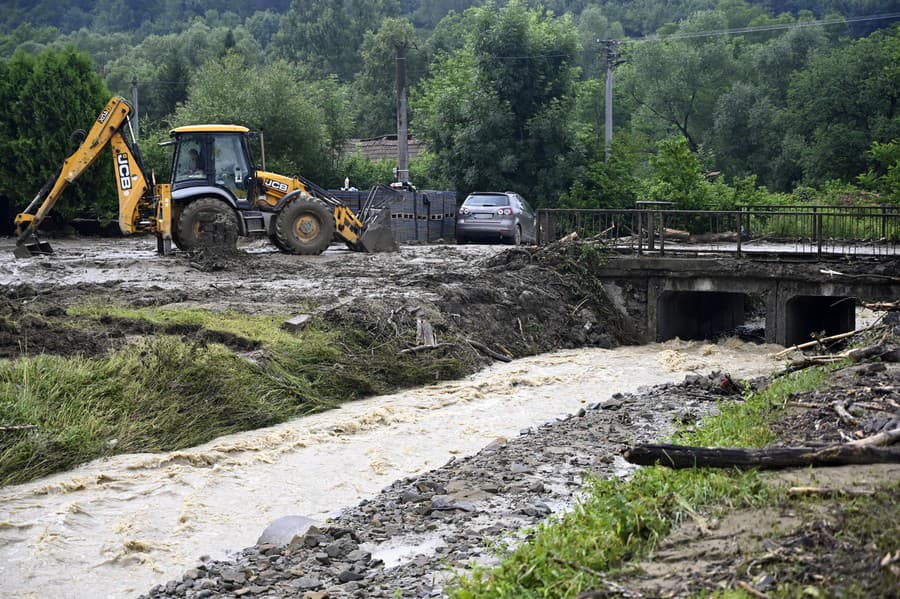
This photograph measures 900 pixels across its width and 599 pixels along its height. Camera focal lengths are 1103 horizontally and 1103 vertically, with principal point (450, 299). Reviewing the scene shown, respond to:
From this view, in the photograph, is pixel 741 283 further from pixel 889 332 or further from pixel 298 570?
pixel 298 570

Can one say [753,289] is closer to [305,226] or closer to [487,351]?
[487,351]

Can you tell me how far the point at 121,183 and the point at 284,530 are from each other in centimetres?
1722

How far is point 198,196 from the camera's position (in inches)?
985

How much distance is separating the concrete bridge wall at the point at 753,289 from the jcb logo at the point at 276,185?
8.31 m

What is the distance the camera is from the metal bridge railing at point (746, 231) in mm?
21031

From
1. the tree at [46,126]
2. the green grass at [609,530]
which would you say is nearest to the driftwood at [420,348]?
the green grass at [609,530]

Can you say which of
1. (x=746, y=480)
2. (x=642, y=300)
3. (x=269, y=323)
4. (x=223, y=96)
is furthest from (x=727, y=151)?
(x=746, y=480)

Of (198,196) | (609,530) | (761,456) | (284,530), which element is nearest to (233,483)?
(284,530)

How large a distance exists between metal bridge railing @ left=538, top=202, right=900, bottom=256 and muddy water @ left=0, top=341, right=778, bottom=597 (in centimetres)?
531

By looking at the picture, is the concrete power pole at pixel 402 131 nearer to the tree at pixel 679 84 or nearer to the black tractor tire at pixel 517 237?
the black tractor tire at pixel 517 237

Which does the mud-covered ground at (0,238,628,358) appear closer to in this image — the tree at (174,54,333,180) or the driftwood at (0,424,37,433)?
the driftwood at (0,424,37,433)

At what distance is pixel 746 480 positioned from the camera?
23.5ft

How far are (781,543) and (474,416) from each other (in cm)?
880

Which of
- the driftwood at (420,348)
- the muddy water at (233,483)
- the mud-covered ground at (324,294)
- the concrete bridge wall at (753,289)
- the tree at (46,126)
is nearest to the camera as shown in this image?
the muddy water at (233,483)
